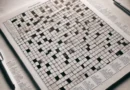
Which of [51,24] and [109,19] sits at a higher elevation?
[51,24]

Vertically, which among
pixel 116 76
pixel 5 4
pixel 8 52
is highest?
pixel 5 4

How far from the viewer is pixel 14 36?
1.22 m

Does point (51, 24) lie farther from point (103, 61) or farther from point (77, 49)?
point (103, 61)

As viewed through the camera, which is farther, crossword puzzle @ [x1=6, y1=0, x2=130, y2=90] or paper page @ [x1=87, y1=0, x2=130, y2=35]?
paper page @ [x1=87, y1=0, x2=130, y2=35]

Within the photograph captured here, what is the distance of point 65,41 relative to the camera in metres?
1.17

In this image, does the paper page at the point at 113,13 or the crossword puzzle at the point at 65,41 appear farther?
the paper page at the point at 113,13

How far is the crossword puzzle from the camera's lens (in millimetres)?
1057

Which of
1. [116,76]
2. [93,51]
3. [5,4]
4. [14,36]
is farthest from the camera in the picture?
[5,4]

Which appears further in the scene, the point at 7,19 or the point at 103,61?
the point at 7,19

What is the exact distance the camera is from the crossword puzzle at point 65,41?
106 centimetres

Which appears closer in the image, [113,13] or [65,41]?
[65,41]

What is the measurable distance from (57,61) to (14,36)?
327mm

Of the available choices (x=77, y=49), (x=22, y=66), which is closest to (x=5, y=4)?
(x=22, y=66)

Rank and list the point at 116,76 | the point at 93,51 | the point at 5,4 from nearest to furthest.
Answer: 1. the point at 116,76
2. the point at 93,51
3. the point at 5,4
